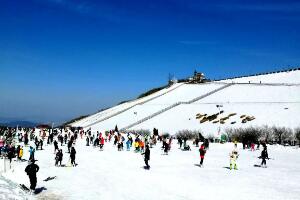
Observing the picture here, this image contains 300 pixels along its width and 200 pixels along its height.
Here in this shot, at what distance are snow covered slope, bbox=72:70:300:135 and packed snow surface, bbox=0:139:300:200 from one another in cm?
2551

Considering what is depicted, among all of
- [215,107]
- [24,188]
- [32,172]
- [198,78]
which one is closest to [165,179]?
[24,188]

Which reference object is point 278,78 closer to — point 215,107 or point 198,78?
point 198,78

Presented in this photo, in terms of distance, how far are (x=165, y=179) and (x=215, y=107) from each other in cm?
5117

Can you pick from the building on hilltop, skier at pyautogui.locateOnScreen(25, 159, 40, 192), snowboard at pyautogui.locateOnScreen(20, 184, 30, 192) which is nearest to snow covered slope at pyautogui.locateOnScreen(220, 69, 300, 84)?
the building on hilltop

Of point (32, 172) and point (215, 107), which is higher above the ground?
point (215, 107)

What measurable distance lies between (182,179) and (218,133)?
3005 cm

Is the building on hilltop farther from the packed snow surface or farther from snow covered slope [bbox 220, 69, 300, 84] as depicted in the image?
the packed snow surface

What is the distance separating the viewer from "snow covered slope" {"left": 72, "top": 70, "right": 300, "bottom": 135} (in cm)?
6015

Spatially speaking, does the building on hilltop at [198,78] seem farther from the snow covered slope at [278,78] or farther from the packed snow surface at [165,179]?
the packed snow surface at [165,179]

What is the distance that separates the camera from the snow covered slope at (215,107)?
60.1 m

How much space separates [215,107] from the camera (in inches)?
2867

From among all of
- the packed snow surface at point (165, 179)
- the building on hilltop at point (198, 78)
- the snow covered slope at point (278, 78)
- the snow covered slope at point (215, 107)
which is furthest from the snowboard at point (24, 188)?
the building on hilltop at point (198, 78)

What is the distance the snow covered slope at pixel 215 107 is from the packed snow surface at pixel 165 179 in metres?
25.5

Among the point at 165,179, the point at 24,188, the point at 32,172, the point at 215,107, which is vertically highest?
the point at 215,107
